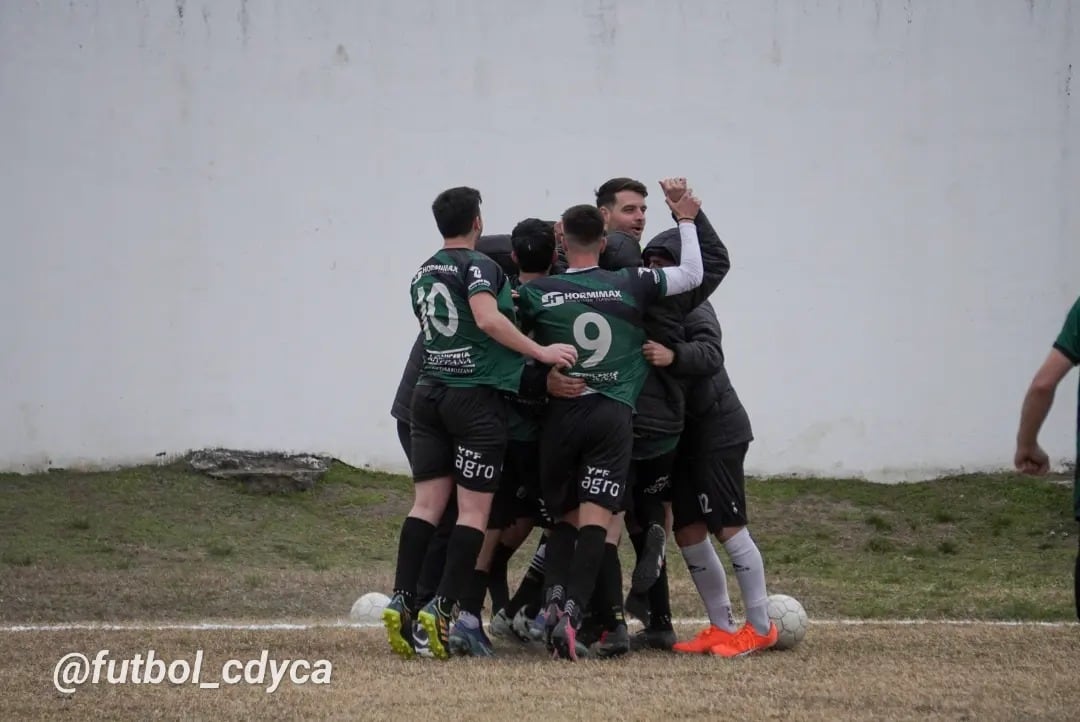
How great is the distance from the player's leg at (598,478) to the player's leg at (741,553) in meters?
0.49

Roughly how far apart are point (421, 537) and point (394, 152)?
5214 millimetres

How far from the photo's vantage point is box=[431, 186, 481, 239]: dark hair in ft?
19.9

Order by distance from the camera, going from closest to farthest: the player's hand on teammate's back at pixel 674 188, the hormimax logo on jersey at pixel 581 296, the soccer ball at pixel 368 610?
1. the hormimax logo on jersey at pixel 581 296
2. the player's hand on teammate's back at pixel 674 188
3. the soccer ball at pixel 368 610

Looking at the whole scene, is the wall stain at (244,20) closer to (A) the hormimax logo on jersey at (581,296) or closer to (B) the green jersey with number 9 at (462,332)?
(B) the green jersey with number 9 at (462,332)

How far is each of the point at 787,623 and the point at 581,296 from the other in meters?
1.62

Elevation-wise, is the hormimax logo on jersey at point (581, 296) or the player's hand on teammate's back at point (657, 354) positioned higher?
the hormimax logo on jersey at point (581, 296)

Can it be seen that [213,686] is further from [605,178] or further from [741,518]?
[605,178]

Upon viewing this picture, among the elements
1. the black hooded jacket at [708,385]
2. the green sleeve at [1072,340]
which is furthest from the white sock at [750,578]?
the green sleeve at [1072,340]

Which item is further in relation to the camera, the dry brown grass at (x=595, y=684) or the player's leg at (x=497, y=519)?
the player's leg at (x=497, y=519)

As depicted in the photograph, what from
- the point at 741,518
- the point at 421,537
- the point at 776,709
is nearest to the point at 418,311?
the point at 421,537

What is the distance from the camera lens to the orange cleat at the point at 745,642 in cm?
605

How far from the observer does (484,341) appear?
597 cm

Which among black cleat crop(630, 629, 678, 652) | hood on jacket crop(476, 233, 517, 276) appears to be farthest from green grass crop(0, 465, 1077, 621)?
hood on jacket crop(476, 233, 517, 276)

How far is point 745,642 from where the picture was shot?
6.09 metres
